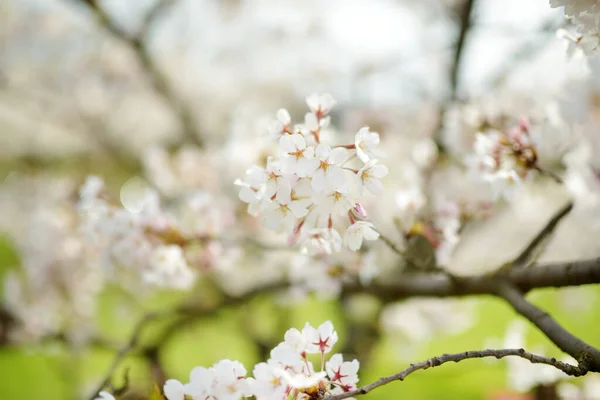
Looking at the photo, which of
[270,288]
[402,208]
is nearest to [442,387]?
[270,288]

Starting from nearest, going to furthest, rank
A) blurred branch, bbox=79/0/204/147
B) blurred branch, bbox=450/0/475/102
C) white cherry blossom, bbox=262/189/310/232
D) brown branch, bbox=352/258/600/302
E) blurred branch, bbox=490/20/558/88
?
1. white cherry blossom, bbox=262/189/310/232
2. brown branch, bbox=352/258/600/302
3. blurred branch, bbox=490/20/558/88
4. blurred branch, bbox=450/0/475/102
5. blurred branch, bbox=79/0/204/147

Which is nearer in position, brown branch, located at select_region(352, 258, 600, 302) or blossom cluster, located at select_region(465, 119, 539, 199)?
brown branch, located at select_region(352, 258, 600, 302)

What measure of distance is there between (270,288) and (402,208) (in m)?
0.79

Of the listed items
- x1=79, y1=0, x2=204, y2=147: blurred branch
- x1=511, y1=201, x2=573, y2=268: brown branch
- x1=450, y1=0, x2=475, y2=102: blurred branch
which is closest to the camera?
x1=511, y1=201, x2=573, y2=268: brown branch

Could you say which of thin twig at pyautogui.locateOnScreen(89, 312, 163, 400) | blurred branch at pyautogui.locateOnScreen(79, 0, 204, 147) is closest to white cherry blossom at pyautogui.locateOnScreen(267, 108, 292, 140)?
thin twig at pyautogui.locateOnScreen(89, 312, 163, 400)

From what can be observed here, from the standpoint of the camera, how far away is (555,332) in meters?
0.70

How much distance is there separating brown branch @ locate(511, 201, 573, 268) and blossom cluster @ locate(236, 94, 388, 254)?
0.41 meters

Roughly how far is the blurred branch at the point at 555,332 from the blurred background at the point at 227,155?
1.25 feet

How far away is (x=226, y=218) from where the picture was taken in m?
1.39

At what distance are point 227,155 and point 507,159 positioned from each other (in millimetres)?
940

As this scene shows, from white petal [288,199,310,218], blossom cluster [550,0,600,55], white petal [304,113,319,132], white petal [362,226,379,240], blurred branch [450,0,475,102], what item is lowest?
white petal [362,226,379,240]

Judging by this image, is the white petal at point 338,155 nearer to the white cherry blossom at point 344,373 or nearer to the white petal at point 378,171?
the white petal at point 378,171

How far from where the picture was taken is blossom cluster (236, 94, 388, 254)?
0.64 m

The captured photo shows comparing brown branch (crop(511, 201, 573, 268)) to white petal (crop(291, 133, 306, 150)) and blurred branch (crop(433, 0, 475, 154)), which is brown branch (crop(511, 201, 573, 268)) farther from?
blurred branch (crop(433, 0, 475, 154))
